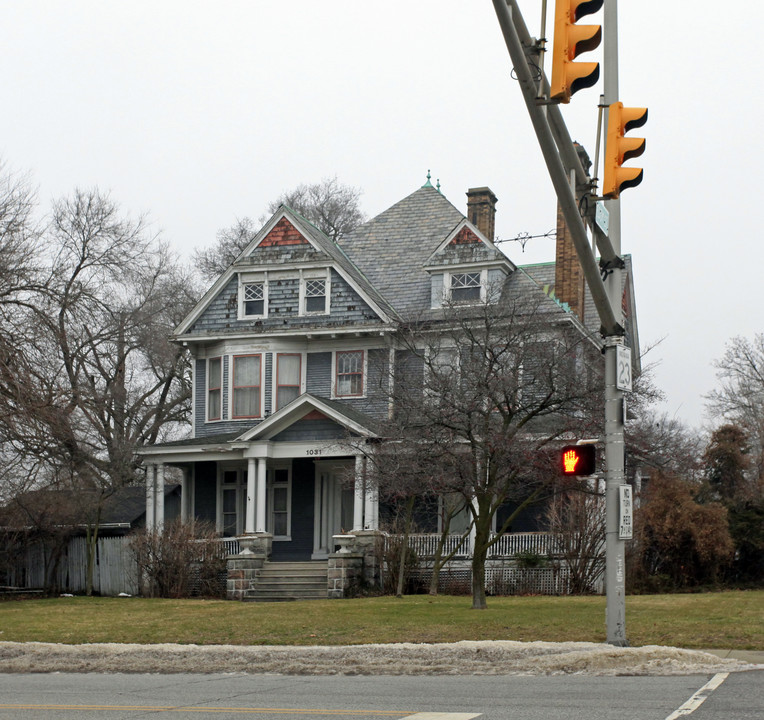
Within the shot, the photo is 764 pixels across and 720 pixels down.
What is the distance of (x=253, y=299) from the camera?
33250 millimetres

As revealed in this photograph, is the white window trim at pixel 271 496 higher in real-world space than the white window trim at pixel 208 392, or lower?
lower

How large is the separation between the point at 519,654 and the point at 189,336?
2122 centimetres

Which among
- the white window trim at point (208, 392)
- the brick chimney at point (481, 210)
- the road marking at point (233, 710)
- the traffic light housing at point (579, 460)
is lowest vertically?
the road marking at point (233, 710)

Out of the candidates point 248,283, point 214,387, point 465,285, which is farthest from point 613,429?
point 214,387

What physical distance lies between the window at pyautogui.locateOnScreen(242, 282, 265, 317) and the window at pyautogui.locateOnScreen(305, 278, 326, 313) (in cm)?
135

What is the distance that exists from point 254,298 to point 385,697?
23.1 m

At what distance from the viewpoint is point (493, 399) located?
20125 mm

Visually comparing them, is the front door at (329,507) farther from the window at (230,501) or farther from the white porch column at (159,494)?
the white porch column at (159,494)

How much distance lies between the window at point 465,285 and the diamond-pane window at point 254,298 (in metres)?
5.58

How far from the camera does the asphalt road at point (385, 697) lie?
9.76 meters

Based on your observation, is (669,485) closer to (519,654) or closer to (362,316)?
(362,316)

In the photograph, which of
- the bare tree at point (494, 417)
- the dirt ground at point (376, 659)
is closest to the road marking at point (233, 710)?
the dirt ground at point (376, 659)

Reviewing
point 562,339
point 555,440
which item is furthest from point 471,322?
point 555,440

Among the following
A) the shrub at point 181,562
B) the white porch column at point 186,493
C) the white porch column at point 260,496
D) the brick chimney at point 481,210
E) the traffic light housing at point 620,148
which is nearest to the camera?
the traffic light housing at point 620,148
